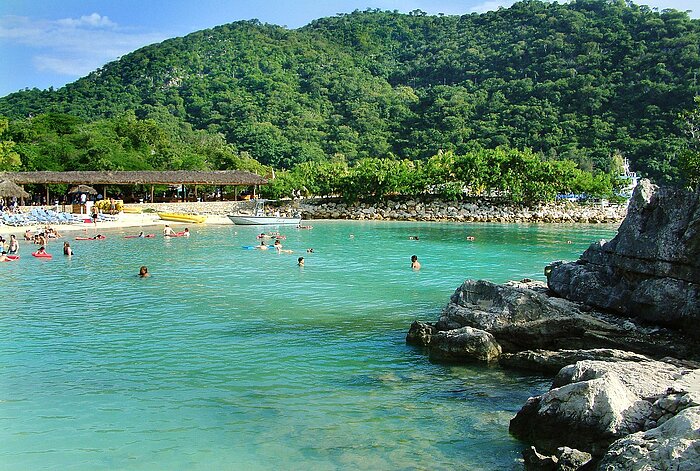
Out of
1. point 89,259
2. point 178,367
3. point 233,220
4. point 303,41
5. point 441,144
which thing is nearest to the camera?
point 178,367

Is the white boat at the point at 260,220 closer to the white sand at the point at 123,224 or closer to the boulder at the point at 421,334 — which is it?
the white sand at the point at 123,224

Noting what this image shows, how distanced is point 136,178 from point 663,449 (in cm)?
5279

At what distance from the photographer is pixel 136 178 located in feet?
177

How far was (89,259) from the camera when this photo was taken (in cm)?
2744

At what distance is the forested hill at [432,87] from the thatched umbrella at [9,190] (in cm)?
4659

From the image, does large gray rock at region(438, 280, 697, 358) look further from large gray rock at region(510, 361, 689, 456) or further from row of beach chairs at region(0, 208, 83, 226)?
row of beach chairs at region(0, 208, 83, 226)

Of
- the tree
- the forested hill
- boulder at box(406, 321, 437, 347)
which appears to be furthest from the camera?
the forested hill

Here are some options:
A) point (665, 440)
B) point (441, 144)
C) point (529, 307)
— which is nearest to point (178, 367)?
point (529, 307)

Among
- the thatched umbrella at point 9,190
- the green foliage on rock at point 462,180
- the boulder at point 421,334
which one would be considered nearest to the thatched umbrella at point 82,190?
the thatched umbrella at point 9,190

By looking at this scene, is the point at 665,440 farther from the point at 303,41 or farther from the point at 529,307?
the point at 303,41

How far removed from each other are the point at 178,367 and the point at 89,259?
17.9 metres

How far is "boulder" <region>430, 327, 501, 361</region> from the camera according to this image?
11539 millimetres

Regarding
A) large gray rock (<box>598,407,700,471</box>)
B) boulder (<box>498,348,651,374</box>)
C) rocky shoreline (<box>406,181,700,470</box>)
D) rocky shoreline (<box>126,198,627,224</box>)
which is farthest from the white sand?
large gray rock (<box>598,407,700,471</box>)

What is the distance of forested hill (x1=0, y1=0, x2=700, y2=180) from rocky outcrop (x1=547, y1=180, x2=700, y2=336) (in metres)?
62.3
